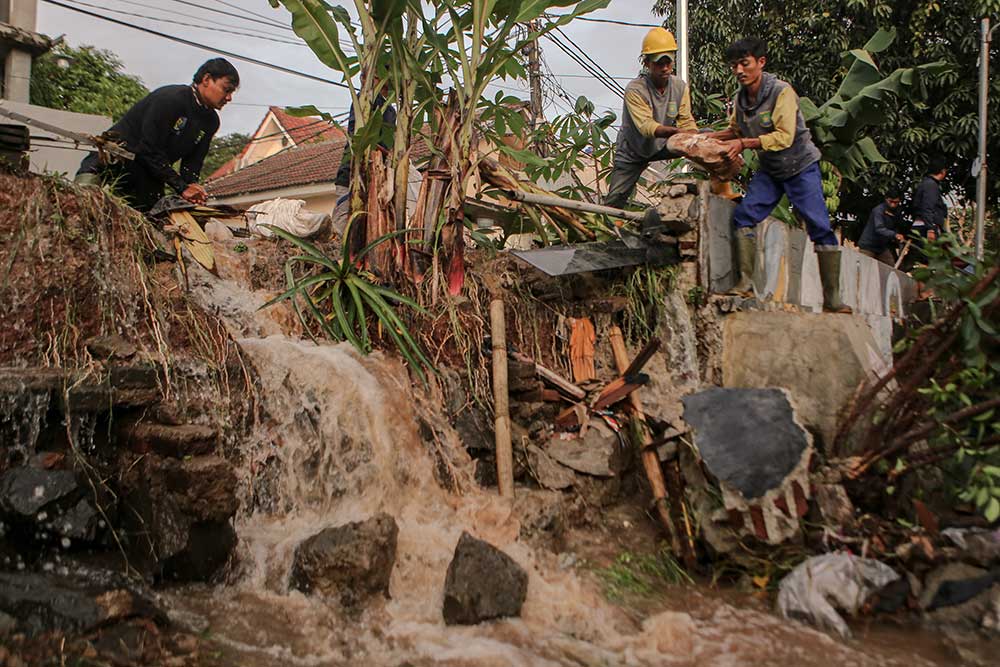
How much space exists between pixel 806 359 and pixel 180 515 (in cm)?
383

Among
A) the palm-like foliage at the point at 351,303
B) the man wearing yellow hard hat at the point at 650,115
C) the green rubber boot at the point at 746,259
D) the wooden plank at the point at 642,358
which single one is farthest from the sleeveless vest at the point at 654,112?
the palm-like foliage at the point at 351,303

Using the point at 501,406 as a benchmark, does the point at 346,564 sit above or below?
below

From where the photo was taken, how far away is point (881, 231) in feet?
28.6

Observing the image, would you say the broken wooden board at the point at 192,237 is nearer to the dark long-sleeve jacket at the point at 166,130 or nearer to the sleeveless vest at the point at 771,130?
the dark long-sleeve jacket at the point at 166,130

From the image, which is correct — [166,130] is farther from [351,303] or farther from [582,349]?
[582,349]

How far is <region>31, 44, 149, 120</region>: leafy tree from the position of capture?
1471cm

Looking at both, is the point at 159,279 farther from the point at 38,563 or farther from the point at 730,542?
the point at 730,542

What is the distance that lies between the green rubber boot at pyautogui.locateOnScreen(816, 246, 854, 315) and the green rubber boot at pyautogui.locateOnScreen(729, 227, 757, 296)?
80 centimetres

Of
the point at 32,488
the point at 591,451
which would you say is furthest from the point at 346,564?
the point at 591,451

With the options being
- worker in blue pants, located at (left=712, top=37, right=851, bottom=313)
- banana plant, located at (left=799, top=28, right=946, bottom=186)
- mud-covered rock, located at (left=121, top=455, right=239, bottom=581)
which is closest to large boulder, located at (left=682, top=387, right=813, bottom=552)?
worker in blue pants, located at (left=712, top=37, right=851, bottom=313)

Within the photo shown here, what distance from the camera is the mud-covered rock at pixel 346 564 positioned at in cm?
365

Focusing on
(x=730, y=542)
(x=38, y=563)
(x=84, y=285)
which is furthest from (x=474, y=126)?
(x=38, y=563)

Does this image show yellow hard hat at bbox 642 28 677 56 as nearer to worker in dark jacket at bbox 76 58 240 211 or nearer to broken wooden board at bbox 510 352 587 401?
broken wooden board at bbox 510 352 587 401

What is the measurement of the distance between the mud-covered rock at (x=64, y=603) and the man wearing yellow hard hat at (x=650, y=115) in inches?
178
